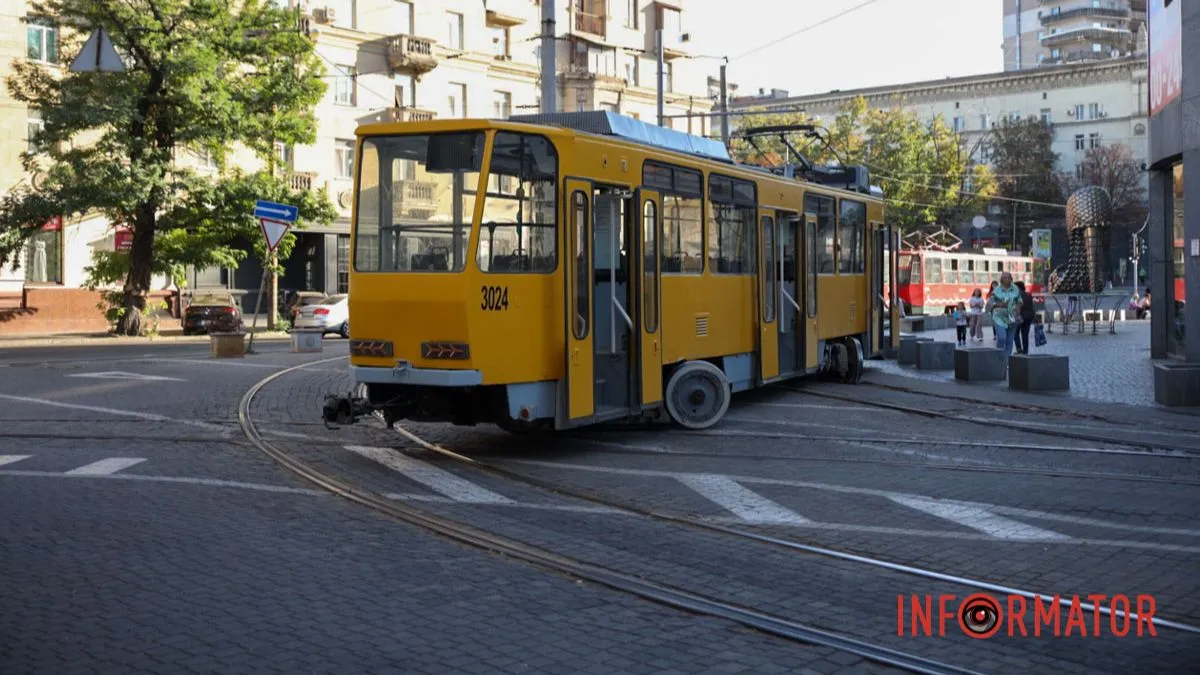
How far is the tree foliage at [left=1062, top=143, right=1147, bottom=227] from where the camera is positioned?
72.1m

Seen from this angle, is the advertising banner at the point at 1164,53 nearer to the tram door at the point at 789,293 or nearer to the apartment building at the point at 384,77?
the tram door at the point at 789,293

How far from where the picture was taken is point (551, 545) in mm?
7879

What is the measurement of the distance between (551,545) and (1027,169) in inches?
2865

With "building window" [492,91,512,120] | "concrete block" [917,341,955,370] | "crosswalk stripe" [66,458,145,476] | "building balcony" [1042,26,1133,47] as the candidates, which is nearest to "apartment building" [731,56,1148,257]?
"building balcony" [1042,26,1133,47]

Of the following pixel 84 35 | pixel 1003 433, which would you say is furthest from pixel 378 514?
pixel 84 35

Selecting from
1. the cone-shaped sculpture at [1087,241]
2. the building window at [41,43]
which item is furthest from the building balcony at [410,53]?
the cone-shaped sculpture at [1087,241]

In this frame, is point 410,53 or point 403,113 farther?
point 403,113

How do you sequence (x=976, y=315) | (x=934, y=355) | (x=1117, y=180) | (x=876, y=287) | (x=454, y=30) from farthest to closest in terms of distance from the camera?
(x=1117, y=180), (x=454, y=30), (x=976, y=315), (x=934, y=355), (x=876, y=287)

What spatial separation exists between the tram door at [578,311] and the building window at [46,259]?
3257 centimetres

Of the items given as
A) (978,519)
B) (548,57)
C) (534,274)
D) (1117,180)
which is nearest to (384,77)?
(548,57)

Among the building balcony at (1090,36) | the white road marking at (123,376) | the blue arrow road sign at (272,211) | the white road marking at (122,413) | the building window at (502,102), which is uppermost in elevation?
the building balcony at (1090,36)

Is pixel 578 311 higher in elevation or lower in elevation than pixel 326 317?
higher

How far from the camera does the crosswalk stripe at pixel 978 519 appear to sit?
8.23 m

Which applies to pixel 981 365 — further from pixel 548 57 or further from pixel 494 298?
pixel 494 298
